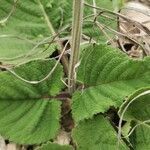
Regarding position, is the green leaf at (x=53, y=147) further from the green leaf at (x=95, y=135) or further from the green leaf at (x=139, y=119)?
the green leaf at (x=139, y=119)

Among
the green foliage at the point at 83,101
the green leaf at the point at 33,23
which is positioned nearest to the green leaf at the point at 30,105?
the green foliage at the point at 83,101

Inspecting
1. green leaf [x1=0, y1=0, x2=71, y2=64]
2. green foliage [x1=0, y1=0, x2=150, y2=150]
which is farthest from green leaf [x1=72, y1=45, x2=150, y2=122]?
green leaf [x1=0, y1=0, x2=71, y2=64]

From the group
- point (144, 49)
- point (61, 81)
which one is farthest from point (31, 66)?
point (144, 49)

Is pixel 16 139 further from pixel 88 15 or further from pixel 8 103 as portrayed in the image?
pixel 88 15

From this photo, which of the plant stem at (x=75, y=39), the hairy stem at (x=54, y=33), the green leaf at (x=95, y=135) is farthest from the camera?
the hairy stem at (x=54, y=33)

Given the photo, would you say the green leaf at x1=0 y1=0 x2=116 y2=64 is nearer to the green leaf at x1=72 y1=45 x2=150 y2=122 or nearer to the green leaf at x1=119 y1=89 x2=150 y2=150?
the green leaf at x1=72 y1=45 x2=150 y2=122

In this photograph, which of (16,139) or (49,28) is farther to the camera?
(49,28)

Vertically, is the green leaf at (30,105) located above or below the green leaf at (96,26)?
below

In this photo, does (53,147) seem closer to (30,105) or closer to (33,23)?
(30,105)
